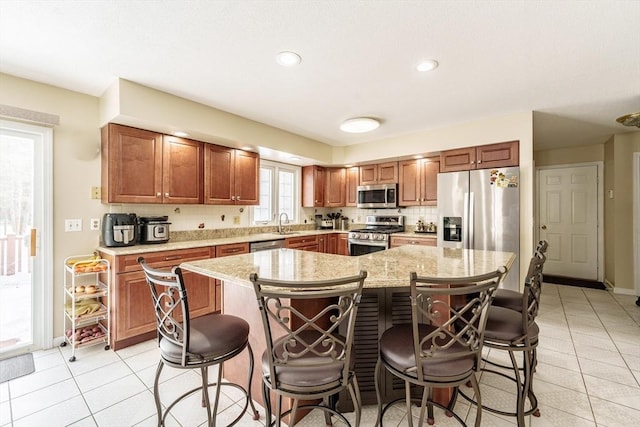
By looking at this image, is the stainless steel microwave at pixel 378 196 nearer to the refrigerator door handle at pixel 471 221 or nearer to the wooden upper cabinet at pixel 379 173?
the wooden upper cabinet at pixel 379 173

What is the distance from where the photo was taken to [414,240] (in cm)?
432

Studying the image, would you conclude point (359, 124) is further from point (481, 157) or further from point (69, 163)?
point (69, 163)

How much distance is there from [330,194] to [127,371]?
3969 mm

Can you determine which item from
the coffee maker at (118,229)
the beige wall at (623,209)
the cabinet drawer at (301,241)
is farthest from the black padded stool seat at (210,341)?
the beige wall at (623,209)

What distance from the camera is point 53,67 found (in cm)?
243

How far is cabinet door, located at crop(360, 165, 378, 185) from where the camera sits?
5.07 m

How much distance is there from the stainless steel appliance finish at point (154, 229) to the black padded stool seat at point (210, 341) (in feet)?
6.20

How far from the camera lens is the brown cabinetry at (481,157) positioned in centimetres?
351

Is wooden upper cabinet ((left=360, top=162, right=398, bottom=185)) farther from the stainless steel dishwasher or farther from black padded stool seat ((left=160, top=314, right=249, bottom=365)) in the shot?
black padded stool seat ((left=160, top=314, right=249, bottom=365))

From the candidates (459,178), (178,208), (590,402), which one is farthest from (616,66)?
(178,208)

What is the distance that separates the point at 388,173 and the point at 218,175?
2794 millimetres

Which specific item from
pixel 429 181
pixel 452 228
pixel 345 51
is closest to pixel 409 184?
pixel 429 181

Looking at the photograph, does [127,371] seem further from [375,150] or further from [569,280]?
[569,280]

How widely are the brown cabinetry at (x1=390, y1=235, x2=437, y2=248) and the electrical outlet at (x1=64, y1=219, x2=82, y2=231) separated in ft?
12.9
